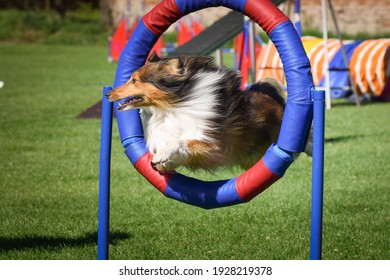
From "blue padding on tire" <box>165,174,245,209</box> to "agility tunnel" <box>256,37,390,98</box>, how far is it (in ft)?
28.2

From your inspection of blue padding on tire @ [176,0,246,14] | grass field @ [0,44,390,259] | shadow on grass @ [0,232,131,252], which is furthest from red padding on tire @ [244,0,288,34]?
shadow on grass @ [0,232,131,252]

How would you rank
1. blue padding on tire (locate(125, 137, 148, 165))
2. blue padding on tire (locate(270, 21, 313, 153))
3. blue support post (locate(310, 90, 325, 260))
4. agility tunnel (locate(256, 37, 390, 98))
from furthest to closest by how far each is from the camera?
agility tunnel (locate(256, 37, 390, 98)), blue padding on tire (locate(125, 137, 148, 165)), blue padding on tire (locate(270, 21, 313, 153)), blue support post (locate(310, 90, 325, 260))

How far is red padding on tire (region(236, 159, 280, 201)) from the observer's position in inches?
148

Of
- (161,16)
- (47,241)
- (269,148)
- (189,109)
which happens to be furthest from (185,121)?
(47,241)

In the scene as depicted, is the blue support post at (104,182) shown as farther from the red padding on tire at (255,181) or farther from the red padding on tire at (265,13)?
the red padding on tire at (265,13)

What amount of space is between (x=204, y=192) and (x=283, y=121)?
24.1 inches

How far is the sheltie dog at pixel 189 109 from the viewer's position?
13.0 ft

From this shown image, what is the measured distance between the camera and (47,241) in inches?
193

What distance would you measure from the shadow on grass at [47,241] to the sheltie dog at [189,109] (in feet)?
3.60

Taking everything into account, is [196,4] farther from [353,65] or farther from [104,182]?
[353,65]

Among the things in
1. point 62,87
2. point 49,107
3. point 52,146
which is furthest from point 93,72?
point 52,146

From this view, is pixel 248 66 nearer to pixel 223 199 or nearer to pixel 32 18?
pixel 223 199

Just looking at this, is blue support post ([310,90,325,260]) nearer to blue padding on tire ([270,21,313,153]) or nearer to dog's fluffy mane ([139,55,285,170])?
blue padding on tire ([270,21,313,153])

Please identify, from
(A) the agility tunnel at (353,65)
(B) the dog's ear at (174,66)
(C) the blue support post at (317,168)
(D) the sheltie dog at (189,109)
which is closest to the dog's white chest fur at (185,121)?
(D) the sheltie dog at (189,109)
